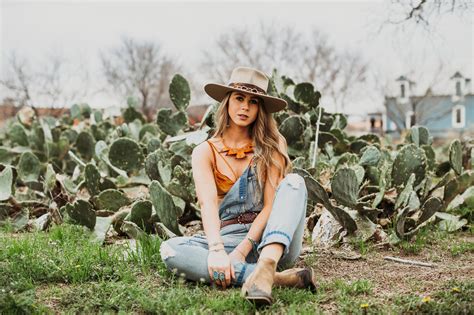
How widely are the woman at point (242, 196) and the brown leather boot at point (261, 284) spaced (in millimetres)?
113

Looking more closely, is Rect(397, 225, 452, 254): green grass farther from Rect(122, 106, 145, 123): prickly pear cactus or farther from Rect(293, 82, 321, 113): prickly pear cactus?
Rect(122, 106, 145, 123): prickly pear cactus

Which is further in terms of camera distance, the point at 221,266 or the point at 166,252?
the point at 166,252

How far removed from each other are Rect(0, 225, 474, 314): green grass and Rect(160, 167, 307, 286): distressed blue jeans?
0.28 feet

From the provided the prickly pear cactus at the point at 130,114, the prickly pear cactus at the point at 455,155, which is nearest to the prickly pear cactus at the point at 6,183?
the prickly pear cactus at the point at 130,114

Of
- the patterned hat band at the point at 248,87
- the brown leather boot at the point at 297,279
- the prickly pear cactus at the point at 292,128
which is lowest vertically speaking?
the brown leather boot at the point at 297,279

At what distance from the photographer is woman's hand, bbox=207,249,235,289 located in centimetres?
264

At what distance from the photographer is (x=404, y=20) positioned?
16.0 feet

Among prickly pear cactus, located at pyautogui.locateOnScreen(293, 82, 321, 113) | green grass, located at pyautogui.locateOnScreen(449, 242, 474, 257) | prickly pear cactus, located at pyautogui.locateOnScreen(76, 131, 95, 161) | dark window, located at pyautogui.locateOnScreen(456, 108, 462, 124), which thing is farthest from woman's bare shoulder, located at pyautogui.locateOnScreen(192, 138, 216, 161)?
dark window, located at pyautogui.locateOnScreen(456, 108, 462, 124)

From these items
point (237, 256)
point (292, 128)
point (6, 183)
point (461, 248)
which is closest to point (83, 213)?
point (6, 183)

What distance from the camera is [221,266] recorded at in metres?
2.64

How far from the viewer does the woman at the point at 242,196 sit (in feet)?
8.69

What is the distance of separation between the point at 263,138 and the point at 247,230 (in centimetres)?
44

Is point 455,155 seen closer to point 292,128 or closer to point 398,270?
point 292,128

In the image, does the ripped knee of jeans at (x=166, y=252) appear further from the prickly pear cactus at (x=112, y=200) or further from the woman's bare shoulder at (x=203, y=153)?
the prickly pear cactus at (x=112, y=200)
